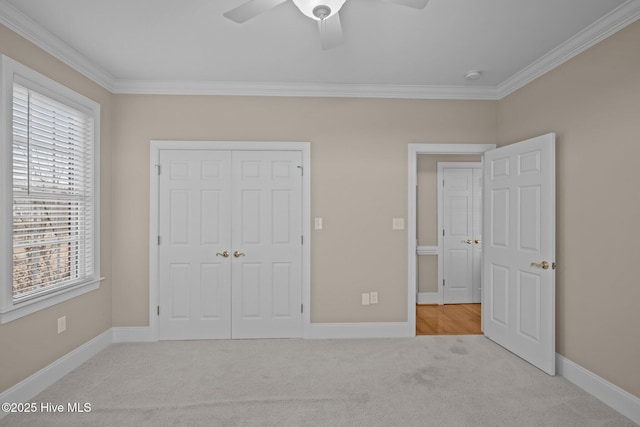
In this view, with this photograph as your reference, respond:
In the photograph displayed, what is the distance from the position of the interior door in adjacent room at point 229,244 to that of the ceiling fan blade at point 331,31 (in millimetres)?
1543

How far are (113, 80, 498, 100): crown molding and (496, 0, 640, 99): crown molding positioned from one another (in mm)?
415

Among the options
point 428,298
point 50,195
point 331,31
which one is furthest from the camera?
point 428,298

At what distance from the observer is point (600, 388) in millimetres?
2400

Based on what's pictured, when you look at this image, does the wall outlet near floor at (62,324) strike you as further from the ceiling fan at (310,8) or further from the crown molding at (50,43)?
the ceiling fan at (310,8)

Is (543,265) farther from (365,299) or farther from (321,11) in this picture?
(321,11)

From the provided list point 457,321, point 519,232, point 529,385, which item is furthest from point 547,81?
point 457,321

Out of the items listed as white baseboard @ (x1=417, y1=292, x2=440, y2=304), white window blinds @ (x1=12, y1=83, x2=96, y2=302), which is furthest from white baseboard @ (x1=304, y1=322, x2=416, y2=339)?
white window blinds @ (x1=12, y1=83, x2=96, y2=302)

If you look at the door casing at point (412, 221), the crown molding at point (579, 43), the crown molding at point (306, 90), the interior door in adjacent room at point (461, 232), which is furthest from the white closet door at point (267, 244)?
the interior door in adjacent room at point (461, 232)

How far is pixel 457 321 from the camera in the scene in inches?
163

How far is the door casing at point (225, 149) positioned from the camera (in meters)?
3.44

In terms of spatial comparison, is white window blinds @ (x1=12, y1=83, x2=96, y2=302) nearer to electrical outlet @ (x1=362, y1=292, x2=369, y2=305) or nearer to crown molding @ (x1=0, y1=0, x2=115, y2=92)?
crown molding @ (x1=0, y1=0, x2=115, y2=92)

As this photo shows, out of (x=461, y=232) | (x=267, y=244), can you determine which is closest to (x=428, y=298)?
(x=461, y=232)

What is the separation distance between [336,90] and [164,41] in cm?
167

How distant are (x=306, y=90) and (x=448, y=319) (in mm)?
3274
